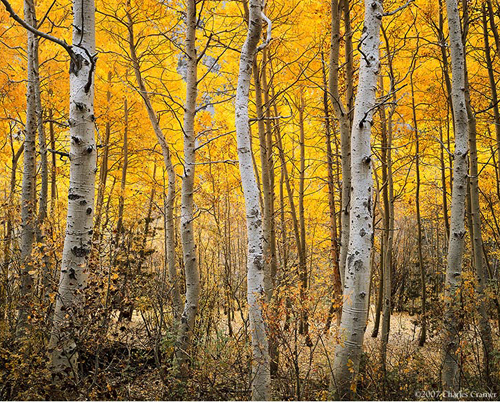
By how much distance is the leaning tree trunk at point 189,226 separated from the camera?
180 inches

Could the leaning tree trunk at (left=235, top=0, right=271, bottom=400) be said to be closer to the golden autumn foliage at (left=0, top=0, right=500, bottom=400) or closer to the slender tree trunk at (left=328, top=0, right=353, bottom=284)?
the golden autumn foliage at (left=0, top=0, right=500, bottom=400)

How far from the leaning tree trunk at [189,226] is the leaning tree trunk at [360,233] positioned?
184 centimetres

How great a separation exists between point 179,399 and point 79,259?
1.92 meters

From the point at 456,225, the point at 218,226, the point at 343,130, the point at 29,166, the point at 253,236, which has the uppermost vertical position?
the point at 343,130

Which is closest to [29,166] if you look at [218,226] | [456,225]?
[218,226]

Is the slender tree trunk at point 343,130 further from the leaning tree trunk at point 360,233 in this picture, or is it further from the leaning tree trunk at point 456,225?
the leaning tree trunk at point 456,225

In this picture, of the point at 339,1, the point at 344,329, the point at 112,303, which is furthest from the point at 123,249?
the point at 339,1

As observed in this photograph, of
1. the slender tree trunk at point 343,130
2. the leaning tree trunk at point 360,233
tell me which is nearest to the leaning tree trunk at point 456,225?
the leaning tree trunk at point 360,233

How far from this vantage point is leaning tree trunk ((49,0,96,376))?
3.32 metres

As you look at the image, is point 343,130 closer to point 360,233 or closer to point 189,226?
point 360,233

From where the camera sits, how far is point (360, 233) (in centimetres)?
387

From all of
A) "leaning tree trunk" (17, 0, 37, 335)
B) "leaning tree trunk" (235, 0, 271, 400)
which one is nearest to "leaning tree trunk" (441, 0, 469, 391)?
"leaning tree trunk" (235, 0, 271, 400)

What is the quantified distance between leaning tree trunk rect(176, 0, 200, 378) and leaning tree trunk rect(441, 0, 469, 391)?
2969 mm

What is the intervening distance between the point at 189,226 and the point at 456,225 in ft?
Answer: 10.7
